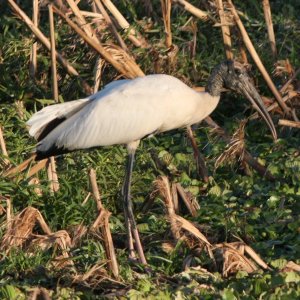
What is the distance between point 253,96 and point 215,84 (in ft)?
0.80

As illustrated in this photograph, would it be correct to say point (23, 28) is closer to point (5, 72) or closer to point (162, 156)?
point (5, 72)

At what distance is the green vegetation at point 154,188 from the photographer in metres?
5.26

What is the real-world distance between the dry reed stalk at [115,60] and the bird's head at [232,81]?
0.64m

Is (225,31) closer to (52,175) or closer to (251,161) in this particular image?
(251,161)

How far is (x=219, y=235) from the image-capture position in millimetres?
6145

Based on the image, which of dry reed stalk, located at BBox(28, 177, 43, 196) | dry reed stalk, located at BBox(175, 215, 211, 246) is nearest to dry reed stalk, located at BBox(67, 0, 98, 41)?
dry reed stalk, located at BBox(28, 177, 43, 196)

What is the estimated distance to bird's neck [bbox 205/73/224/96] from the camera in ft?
21.7

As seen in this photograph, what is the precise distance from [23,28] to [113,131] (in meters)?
2.34

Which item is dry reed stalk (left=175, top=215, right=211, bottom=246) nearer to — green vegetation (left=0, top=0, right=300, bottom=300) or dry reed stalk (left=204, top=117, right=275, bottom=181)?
green vegetation (left=0, top=0, right=300, bottom=300)

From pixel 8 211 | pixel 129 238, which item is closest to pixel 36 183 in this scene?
pixel 8 211

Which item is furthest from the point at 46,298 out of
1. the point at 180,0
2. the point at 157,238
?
the point at 180,0

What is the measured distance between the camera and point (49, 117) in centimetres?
617

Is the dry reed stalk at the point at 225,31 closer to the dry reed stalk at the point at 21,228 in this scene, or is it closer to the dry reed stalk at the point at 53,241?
the dry reed stalk at the point at 21,228

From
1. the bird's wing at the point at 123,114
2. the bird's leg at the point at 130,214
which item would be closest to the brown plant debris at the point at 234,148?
the bird's wing at the point at 123,114
